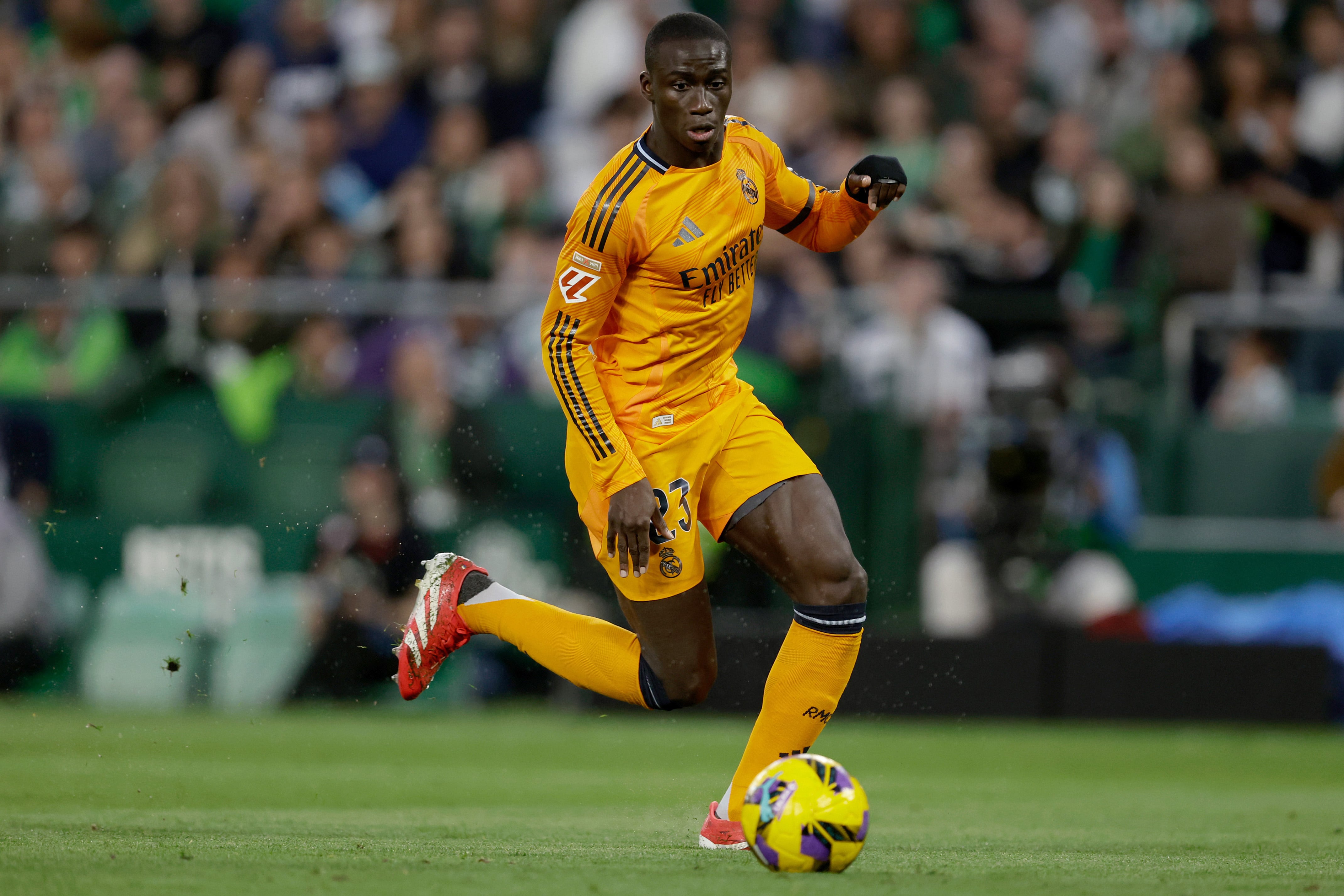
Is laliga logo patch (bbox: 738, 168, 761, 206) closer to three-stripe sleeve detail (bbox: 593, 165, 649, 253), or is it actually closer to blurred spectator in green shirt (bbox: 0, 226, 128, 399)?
three-stripe sleeve detail (bbox: 593, 165, 649, 253)

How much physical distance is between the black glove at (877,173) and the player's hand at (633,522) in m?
1.31

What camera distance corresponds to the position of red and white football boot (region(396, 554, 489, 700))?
6.75 metres

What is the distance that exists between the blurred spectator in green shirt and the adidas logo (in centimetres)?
664

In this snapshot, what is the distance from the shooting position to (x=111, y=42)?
1499 centimetres

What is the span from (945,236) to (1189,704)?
348cm

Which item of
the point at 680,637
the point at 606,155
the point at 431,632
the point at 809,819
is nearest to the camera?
the point at 809,819

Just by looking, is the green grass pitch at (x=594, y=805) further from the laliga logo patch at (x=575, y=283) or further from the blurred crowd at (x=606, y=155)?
the blurred crowd at (x=606, y=155)

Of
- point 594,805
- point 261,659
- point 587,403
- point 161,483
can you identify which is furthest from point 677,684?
point 161,483

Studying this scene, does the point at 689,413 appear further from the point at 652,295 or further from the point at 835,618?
the point at 835,618

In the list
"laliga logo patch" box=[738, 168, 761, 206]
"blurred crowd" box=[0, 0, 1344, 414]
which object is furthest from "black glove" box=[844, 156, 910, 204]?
"blurred crowd" box=[0, 0, 1344, 414]

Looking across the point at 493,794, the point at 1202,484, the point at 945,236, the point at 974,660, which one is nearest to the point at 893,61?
the point at 945,236

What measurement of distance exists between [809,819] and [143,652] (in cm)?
679

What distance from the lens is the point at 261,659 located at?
10.9 metres

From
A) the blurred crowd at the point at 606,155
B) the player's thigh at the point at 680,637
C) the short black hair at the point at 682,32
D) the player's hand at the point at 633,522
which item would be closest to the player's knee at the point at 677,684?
the player's thigh at the point at 680,637
